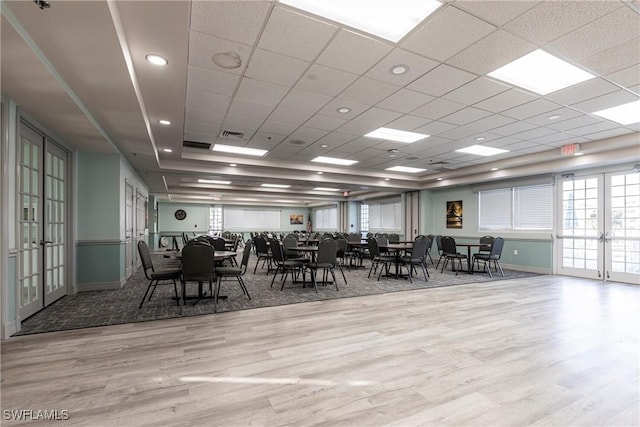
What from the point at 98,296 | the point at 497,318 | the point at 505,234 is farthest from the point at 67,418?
the point at 505,234

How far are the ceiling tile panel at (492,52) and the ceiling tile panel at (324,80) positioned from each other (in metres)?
1.15

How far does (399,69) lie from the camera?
3.34m

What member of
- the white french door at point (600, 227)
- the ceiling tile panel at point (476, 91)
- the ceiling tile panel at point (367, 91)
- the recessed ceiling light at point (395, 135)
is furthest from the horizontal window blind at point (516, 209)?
the ceiling tile panel at point (367, 91)

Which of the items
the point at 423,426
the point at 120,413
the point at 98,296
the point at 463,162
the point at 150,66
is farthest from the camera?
the point at 463,162

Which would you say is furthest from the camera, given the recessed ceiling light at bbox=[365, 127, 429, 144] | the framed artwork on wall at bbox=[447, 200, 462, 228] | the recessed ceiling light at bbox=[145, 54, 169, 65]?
the framed artwork on wall at bbox=[447, 200, 462, 228]

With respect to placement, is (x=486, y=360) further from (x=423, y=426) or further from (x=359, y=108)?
(x=359, y=108)

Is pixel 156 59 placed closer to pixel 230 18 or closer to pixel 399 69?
pixel 230 18

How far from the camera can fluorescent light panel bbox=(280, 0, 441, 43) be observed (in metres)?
2.39

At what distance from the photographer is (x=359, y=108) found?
14.7 feet

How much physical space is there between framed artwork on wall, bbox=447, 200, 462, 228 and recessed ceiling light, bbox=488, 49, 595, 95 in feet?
22.6

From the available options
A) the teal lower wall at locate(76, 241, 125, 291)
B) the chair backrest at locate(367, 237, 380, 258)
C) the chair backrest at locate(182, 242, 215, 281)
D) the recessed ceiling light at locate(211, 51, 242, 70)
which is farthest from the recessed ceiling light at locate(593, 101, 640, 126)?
the teal lower wall at locate(76, 241, 125, 291)

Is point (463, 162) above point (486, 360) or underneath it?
above

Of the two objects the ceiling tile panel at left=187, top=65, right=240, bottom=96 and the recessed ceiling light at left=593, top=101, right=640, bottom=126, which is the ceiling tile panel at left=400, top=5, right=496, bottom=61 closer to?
the ceiling tile panel at left=187, top=65, right=240, bottom=96

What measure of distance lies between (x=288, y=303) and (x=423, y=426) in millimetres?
3057
